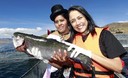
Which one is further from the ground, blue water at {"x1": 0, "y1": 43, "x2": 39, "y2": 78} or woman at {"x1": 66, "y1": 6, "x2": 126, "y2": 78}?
woman at {"x1": 66, "y1": 6, "x2": 126, "y2": 78}

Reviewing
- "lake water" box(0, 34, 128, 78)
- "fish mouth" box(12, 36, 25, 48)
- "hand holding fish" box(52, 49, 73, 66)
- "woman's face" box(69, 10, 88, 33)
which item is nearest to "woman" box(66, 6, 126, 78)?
"woman's face" box(69, 10, 88, 33)

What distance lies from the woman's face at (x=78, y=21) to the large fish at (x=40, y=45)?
468 mm

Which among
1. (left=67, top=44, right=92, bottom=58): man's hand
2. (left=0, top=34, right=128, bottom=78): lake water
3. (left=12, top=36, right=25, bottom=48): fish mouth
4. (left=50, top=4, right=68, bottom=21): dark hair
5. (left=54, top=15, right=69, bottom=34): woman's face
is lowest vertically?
(left=0, top=34, right=128, bottom=78): lake water

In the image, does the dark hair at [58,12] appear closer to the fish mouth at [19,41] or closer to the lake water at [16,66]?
the fish mouth at [19,41]

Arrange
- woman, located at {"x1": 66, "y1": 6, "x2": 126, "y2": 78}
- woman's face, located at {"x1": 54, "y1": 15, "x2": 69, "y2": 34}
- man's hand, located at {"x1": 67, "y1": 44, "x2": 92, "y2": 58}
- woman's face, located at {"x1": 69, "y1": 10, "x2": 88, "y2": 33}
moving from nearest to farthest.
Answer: woman, located at {"x1": 66, "y1": 6, "x2": 126, "y2": 78} < man's hand, located at {"x1": 67, "y1": 44, "x2": 92, "y2": 58} < woman's face, located at {"x1": 69, "y1": 10, "x2": 88, "y2": 33} < woman's face, located at {"x1": 54, "y1": 15, "x2": 69, "y2": 34}

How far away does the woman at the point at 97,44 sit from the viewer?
510cm

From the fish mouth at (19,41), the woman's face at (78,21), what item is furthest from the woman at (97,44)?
the fish mouth at (19,41)

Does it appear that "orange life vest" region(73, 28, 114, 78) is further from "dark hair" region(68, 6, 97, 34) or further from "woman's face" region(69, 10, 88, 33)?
"woman's face" region(69, 10, 88, 33)

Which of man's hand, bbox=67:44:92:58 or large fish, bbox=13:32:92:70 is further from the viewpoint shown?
large fish, bbox=13:32:92:70

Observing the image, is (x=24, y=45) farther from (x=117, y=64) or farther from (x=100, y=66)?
(x=117, y=64)

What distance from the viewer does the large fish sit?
18.4 feet

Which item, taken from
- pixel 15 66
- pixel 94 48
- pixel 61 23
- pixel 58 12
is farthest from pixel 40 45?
pixel 15 66

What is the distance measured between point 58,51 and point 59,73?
1910 millimetres

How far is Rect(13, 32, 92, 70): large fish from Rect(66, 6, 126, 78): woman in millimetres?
389
